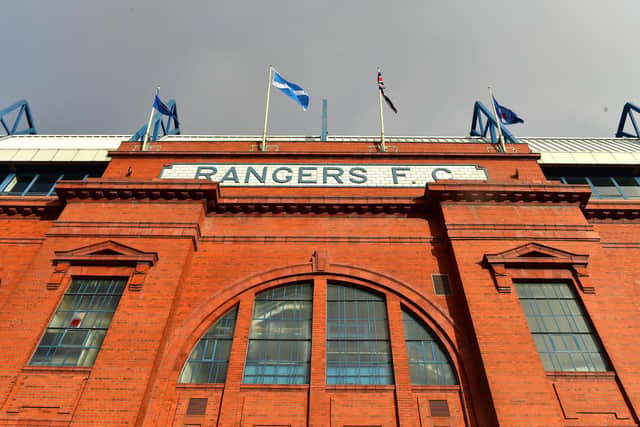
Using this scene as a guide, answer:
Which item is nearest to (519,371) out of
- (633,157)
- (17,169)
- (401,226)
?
(401,226)

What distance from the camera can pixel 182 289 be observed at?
13836 millimetres

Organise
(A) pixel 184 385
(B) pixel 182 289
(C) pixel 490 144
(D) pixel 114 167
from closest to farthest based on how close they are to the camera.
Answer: (A) pixel 184 385
(B) pixel 182 289
(D) pixel 114 167
(C) pixel 490 144

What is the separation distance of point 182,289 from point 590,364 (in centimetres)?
1220

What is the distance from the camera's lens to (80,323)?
41.6 ft

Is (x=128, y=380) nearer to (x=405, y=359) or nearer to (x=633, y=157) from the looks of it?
(x=405, y=359)

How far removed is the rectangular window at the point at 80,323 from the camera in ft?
39.1

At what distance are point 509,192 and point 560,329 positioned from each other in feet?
16.5

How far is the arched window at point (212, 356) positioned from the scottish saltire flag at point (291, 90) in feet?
39.4

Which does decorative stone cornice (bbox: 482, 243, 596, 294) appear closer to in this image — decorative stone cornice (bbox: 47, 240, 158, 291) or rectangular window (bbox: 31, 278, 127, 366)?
decorative stone cornice (bbox: 47, 240, 158, 291)

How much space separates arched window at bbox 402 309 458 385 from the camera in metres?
12.1

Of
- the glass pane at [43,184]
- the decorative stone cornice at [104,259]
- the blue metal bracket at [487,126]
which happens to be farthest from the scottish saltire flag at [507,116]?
the glass pane at [43,184]

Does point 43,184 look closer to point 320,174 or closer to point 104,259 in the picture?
point 104,259

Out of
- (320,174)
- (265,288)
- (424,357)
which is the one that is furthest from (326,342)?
(320,174)

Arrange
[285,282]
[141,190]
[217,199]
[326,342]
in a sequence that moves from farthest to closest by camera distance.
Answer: [217,199] → [141,190] → [285,282] → [326,342]
